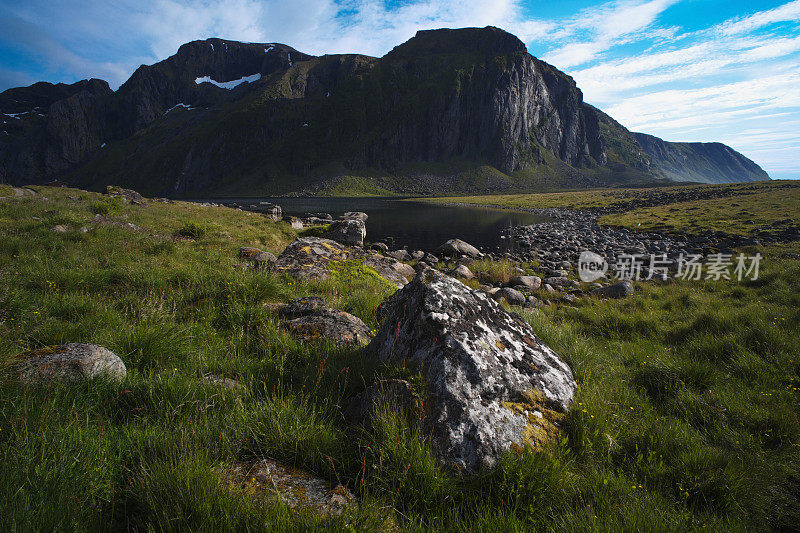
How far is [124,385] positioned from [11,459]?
1.07 m

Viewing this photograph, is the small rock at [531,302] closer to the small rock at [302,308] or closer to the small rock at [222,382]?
the small rock at [302,308]

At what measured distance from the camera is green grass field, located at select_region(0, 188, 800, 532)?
186 cm

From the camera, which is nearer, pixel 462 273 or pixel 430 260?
pixel 462 273

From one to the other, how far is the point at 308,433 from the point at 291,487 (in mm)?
374

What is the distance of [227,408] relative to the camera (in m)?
2.74

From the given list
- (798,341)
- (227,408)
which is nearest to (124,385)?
(227,408)

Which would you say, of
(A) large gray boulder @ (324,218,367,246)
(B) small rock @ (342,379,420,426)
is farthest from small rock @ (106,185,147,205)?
(B) small rock @ (342,379,420,426)

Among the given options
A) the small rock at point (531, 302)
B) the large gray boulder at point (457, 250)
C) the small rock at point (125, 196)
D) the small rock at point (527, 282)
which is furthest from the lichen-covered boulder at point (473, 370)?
the small rock at point (125, 196)

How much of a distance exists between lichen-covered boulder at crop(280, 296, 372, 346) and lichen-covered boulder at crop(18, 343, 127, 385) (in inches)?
75.4

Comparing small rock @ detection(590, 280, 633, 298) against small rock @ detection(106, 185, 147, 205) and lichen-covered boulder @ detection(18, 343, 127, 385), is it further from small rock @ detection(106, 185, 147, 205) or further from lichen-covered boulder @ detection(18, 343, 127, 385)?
small rock @ detection(106, 185, 147, 205)

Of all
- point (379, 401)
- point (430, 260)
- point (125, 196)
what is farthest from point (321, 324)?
point (125, 196)

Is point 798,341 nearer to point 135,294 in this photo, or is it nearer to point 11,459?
point 11,459

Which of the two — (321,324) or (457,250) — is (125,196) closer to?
(457,250)

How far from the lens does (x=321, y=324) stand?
15.3ft
